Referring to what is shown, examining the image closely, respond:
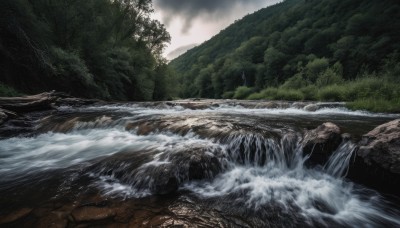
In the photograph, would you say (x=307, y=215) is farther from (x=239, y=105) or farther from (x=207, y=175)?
(x=239, y=105)

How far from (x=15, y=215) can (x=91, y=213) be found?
895mm

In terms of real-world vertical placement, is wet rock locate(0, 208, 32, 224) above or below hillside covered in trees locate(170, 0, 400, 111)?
below

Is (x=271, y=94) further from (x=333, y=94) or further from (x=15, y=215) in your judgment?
(x=15, y=215)

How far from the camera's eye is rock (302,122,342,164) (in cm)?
421

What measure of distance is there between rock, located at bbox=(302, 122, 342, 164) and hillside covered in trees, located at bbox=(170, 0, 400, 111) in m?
7.94

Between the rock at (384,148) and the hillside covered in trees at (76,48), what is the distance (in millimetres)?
12957

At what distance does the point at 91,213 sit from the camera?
9.09ft

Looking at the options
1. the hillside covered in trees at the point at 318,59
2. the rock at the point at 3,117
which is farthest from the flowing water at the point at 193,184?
the hillside covered in trees at the point at 318,59

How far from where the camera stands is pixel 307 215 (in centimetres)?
288

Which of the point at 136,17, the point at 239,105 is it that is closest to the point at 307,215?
the point at 239,105

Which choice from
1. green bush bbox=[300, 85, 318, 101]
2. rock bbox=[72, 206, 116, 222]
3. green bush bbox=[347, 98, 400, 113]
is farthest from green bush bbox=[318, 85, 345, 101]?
rock bbox=[72, 206, 116, 222]

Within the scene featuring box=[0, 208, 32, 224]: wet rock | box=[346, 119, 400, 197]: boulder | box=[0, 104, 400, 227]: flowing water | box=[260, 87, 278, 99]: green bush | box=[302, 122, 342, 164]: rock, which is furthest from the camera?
box=[260, 87, 278, 99]: green bush

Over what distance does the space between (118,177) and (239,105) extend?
37.6 ft

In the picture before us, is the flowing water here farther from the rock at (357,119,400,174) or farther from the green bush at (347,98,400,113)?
the green bush at (347,98,400,113)
